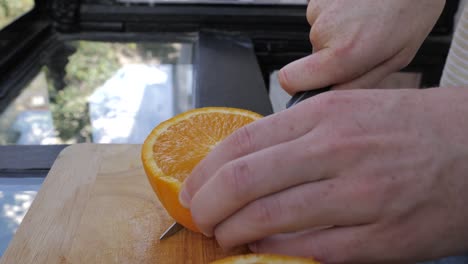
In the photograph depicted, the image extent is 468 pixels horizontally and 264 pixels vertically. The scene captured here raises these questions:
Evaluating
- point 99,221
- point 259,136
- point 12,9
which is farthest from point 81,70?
point 259,136

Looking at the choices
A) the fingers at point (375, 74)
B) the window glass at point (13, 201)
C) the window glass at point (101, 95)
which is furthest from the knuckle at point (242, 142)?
the window glass at point (101, 95)

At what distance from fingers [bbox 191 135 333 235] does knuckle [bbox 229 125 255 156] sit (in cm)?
2

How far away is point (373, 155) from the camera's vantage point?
0.38 metres

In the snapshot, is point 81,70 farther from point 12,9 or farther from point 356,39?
point 356,39

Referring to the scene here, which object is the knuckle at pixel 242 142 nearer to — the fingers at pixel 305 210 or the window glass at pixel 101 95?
the fingers at pixel 305 210

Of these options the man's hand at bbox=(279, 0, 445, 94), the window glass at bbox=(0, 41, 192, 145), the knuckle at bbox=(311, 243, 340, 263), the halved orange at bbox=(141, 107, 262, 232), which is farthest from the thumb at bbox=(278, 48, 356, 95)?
the window glass at bbox=(0, 41, 192, 145)

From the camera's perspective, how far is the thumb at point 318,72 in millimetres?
563

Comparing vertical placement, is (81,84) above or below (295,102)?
below

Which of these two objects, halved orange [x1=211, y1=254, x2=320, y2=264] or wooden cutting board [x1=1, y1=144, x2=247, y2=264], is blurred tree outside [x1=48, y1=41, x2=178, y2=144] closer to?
wooden cutting board [x1=1, y1=144, x2=247, y2=264]

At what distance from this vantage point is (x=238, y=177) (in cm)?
40

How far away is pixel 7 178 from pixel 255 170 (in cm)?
51

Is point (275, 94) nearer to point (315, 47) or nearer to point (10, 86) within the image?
point (315, 47)

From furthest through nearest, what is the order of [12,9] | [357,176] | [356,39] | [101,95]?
[12,9] < [101,95] < [356,39] < [357,176]

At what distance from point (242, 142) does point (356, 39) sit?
238 millimetres
